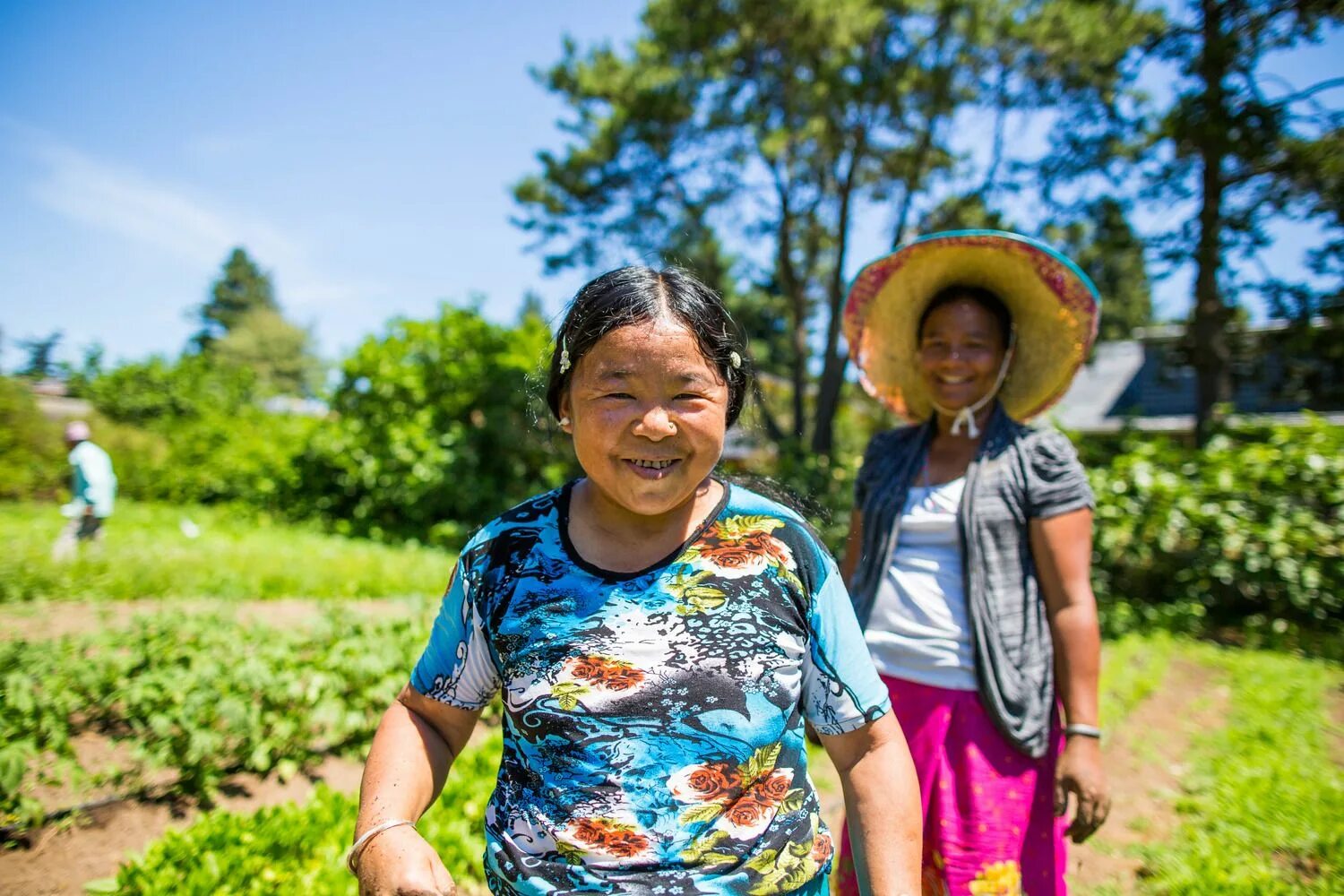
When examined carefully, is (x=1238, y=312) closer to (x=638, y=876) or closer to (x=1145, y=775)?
(x=1145, y=775)

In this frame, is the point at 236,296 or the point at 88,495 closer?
the point at 88,495

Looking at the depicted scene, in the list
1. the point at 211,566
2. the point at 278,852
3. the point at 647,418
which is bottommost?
the point at 278,852

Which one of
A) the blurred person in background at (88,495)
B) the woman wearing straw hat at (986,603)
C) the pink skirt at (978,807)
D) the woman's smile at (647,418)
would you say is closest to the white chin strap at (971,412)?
the woman wearing straw hat at (986,603)

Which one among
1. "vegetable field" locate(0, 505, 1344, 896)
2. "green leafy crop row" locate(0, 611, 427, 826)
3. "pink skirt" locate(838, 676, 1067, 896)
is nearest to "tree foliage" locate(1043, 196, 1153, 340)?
"vegetable field" locate(0, 505, 1344, 896)

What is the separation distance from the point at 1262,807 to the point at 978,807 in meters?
2.68

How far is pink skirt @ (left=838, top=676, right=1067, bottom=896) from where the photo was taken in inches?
69.3

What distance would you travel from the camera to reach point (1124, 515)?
742 cm

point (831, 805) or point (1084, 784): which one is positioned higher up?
point (1084, 784)

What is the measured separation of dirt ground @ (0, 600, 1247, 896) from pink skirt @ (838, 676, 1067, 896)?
0.53 m

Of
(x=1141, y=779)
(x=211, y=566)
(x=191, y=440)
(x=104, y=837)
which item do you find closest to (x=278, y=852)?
(x=104, y=837)

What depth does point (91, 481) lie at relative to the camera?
9.09m

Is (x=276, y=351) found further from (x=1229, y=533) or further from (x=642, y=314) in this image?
(x=642, y=314)

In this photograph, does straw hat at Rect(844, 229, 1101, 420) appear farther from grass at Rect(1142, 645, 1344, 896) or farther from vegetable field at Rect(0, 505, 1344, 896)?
grass at Rect(1142, 645, 1344, 896)

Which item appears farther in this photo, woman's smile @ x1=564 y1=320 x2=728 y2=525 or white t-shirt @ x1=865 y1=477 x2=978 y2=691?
white t-shirt @ x1=865 y1=477 x2=978 y2=691
